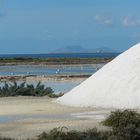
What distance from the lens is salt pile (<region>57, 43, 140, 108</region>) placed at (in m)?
16.2

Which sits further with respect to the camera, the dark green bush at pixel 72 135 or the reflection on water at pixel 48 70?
the reflection on water at pixel 48 70

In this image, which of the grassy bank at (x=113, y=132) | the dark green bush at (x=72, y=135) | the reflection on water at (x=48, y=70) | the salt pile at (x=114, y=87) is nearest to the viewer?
the dark green bush at (x=72, y=135)

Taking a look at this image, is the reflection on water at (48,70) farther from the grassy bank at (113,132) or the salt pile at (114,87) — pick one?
the grassy bank at (113,132)

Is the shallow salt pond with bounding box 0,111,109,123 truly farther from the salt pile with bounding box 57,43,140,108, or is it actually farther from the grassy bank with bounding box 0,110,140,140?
the grassy bank with bounding box 0,110,140,140

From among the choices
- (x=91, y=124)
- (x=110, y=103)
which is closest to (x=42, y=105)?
(x=110, y=103)

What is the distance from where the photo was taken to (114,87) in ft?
Result: 54.6

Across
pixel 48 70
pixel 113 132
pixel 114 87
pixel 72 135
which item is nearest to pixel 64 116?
pixel 114 87

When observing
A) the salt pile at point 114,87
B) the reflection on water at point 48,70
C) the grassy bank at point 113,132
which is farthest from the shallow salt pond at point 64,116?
the reflection on water at point 48,70

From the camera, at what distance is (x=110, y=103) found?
1642cm

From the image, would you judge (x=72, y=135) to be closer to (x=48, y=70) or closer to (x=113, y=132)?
(x=113, y=132)

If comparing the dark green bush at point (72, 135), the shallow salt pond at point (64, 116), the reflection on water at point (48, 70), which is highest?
the reflection on water at point (48, 70)

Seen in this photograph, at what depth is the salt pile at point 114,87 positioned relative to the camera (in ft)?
53.0

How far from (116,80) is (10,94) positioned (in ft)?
24.6

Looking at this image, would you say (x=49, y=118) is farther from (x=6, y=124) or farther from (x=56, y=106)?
(x=56, y=106)
